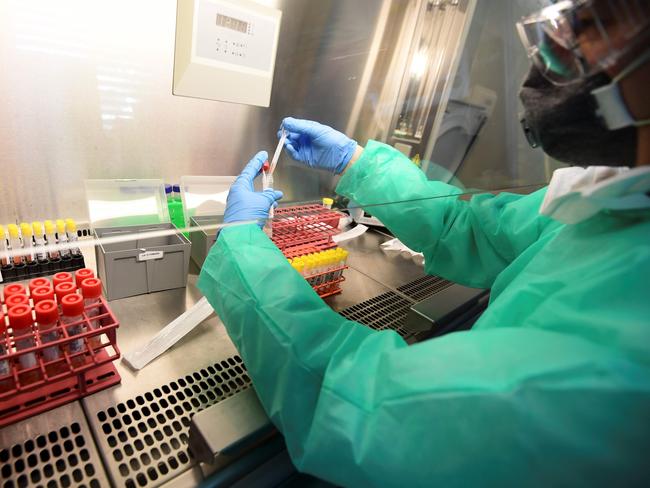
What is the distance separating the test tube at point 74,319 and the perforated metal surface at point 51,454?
0.38 feet

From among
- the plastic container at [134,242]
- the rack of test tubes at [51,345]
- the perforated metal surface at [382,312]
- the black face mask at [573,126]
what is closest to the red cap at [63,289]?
the rack of test tubes at [51,345]

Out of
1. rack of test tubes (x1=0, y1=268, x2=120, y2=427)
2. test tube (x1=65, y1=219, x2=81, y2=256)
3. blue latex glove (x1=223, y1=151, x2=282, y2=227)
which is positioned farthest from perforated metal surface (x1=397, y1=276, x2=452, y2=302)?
test tube (x1=65, y1=219, x2=81, y2=256)

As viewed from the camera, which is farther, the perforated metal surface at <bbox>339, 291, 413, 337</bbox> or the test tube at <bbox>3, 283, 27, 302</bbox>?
the perforated metal surface at <bbox>339, 291, 413, 337</bbox>

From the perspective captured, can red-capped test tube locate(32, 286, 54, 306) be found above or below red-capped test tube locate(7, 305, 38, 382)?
above

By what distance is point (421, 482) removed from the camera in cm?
49

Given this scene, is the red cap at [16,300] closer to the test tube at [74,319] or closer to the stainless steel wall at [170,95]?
the test tube at [74,319]

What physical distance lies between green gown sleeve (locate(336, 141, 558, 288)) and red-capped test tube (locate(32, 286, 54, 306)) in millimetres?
827

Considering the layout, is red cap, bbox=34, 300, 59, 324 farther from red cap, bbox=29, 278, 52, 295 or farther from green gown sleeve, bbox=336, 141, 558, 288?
green gown sleeve, bbox=336, 141, 558, 288

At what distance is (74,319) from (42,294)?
75 mm

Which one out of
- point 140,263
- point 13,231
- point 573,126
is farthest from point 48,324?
point 573,126

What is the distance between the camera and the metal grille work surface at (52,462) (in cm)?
56

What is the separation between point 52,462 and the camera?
0.59 metres

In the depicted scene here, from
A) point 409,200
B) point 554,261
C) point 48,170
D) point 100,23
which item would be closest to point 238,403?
point 554,261

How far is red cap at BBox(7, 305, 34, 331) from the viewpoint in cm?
63
